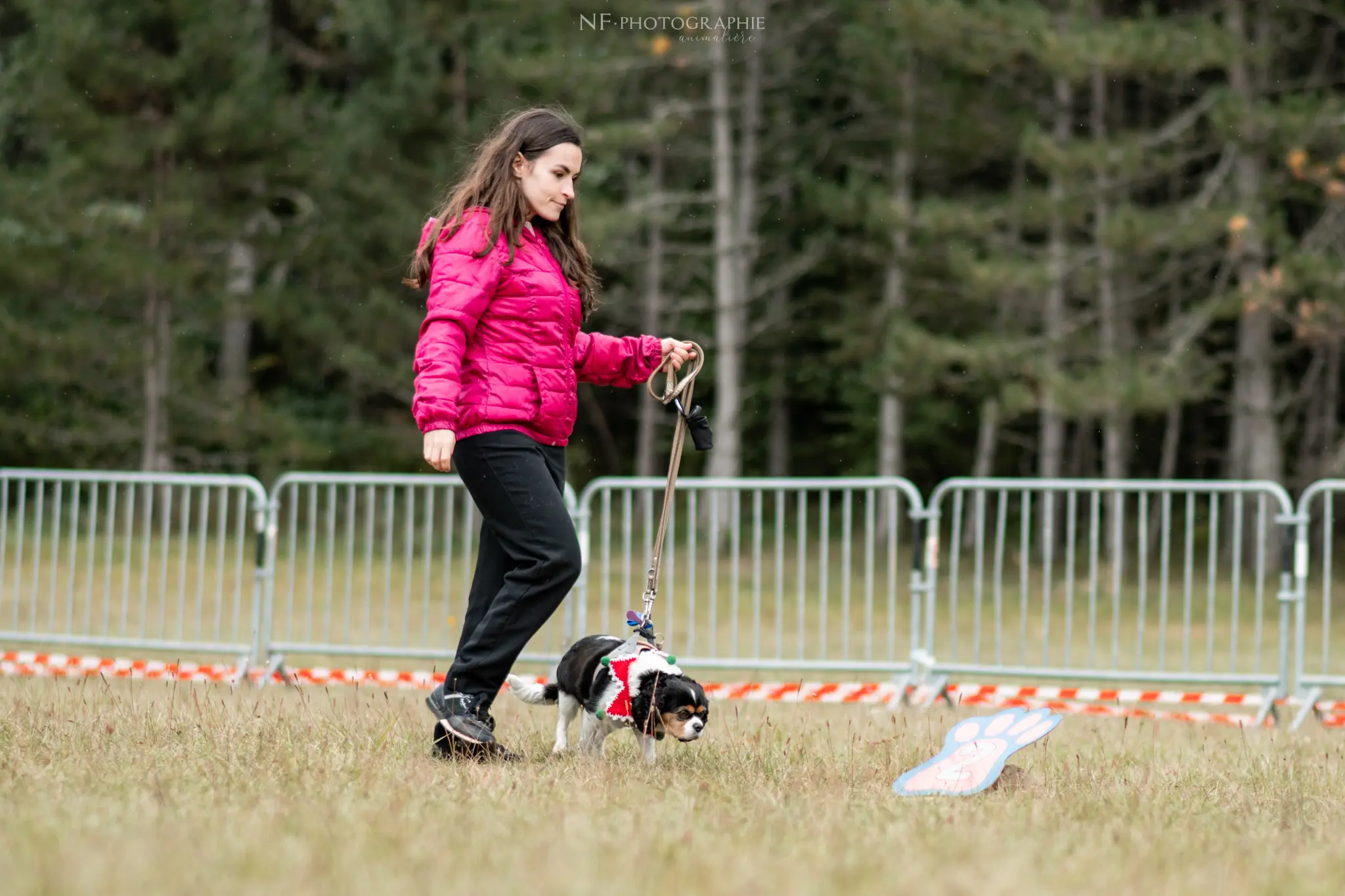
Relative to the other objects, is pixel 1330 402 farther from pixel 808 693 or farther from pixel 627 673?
pixel 627 673

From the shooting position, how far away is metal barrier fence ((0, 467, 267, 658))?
901 centimetres

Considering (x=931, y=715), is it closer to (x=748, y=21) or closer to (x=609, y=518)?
(x=609, y=518)

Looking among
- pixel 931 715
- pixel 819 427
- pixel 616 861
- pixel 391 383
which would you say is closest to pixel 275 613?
pixel 931 715

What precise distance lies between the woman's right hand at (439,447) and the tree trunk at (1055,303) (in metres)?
13.3

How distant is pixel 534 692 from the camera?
530 centimetres

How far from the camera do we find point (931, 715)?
22.9 ft

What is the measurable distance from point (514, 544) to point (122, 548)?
5.75 meters

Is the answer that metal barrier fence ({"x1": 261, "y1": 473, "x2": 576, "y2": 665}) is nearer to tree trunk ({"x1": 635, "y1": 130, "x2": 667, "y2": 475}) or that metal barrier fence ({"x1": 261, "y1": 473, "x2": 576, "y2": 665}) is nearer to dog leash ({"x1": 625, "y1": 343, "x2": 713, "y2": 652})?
dog leash ({"x1": 625, "y1": 343, "x2": 713, "y2": 652})

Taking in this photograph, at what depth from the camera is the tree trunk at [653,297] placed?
24047 millimetres

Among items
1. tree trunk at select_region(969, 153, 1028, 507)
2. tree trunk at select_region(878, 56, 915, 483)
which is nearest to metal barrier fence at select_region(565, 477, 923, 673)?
tree trunk at select_region(969, 153, 1028, 507)

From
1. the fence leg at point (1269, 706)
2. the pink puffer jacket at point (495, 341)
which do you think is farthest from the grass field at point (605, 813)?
the fence leg at point (1269, 706)

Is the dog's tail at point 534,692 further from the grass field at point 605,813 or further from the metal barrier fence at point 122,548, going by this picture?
the metal barrier fence at point 122,548

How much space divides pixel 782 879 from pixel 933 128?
19.6m

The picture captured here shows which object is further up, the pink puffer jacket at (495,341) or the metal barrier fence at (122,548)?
the pink puffer jacket at (495,341)
